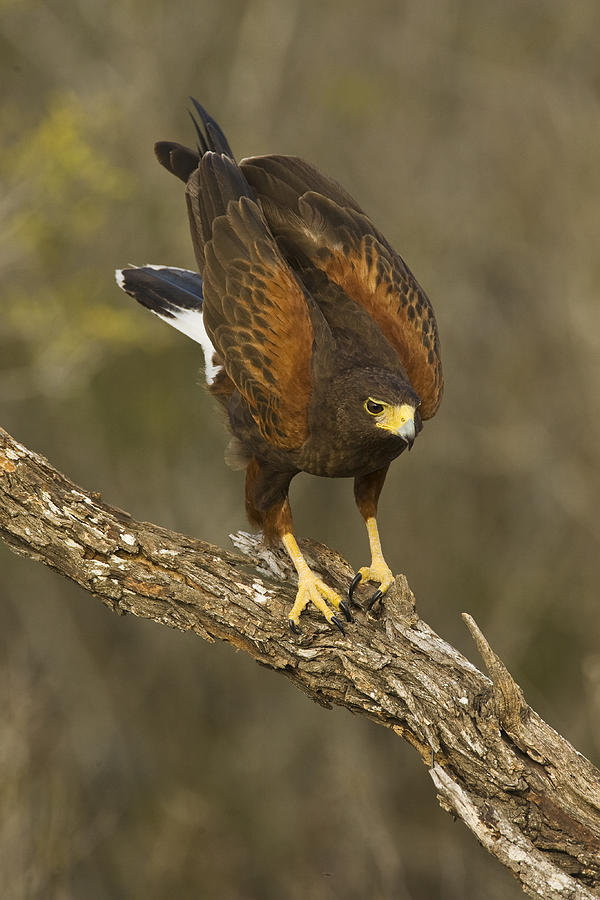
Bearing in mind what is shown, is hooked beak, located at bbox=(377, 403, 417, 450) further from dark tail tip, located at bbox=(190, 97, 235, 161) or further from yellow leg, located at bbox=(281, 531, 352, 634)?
dark tail tip, located at bbox=(190, 97, 235, 161)

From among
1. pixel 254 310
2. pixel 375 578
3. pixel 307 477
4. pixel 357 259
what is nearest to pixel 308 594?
pixel 375 578

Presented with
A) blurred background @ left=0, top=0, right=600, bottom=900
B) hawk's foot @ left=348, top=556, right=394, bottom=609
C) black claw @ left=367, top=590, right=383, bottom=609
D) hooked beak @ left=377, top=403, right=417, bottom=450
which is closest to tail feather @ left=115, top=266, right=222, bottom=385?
hawk's foot @ left=348, top=556, right=394, bottom=609

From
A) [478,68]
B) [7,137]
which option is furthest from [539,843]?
[478,68]

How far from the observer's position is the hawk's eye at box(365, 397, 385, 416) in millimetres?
4934

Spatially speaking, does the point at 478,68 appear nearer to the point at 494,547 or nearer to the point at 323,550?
the point at 494,547

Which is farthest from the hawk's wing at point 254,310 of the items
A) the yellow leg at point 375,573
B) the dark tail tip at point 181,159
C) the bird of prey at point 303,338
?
the yellow leg at point 375,573

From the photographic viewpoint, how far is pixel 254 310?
5.39m

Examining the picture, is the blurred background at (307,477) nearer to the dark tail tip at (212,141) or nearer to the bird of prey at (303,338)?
the dark tail tip at (212,141)

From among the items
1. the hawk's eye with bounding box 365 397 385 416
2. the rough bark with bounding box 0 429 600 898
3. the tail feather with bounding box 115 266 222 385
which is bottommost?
the rough bark with bounding box 0 429 600 898

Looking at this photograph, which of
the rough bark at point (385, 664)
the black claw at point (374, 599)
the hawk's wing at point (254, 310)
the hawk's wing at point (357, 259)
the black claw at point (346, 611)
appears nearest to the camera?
the rough bark at point (385, 664)

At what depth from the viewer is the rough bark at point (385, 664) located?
4.30 m

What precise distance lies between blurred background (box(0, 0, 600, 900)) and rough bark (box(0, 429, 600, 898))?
5898 millimetres

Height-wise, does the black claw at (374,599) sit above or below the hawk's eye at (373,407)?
below

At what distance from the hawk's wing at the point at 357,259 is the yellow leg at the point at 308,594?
38.6 inches
